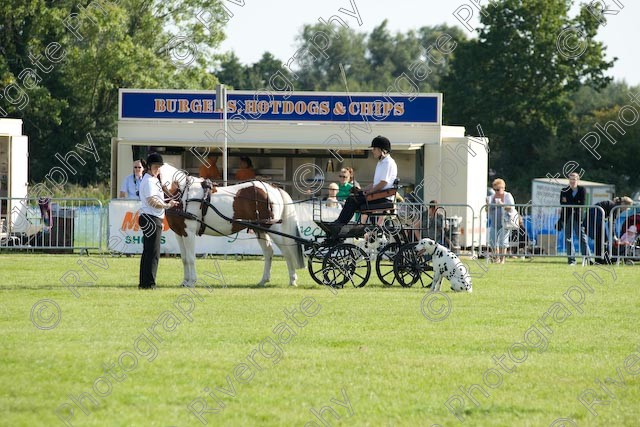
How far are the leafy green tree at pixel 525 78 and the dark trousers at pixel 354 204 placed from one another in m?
49.7

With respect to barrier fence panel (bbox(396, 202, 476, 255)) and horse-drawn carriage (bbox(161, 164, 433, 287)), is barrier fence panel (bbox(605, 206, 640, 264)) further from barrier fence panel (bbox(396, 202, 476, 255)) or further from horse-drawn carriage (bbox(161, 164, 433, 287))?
horse-drawn carriage (bbox(161, 164, 433, 287))

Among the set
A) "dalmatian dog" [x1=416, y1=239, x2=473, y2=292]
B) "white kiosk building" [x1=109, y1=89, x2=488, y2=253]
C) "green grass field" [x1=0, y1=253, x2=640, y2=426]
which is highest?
"white kiosk building" [x1=109, y1=89, x2=488, y2=253]

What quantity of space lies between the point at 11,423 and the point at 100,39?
146ft

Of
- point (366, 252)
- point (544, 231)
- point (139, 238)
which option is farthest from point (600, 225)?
point (139, 238)

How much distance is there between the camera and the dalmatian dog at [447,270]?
1595 centimetres

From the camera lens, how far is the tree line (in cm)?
4956

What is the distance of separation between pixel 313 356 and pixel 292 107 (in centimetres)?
1843

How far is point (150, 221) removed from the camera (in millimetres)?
15961

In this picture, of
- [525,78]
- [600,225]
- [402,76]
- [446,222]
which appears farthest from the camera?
[525,78]

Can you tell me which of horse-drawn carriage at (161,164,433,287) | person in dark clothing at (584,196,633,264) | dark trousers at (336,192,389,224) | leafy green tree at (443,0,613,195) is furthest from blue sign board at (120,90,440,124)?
leafy green tree at (443,0,613,195)

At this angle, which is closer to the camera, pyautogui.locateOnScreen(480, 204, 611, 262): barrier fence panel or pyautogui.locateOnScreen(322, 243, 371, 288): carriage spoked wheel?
pyautogui.locateOnScreen(322, 243, 371, 288): carriage spoked wheel

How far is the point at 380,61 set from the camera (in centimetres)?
14700

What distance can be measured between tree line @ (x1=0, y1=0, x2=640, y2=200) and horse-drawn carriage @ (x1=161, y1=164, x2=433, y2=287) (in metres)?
15.2

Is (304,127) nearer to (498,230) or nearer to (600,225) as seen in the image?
(498,230)
